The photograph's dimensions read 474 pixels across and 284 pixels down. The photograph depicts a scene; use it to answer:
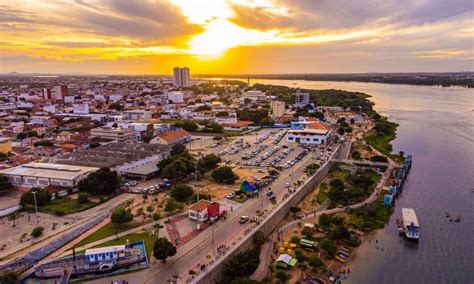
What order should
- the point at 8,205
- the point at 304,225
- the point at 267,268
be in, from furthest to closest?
the point at 8,205 < the point at 304,225 < the point at 267,268

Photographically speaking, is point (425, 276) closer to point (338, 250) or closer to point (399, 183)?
point (338, 250)

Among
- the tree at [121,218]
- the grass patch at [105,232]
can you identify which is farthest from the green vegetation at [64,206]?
the tree at [121,218]

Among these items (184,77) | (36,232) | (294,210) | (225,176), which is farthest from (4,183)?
(184,77)

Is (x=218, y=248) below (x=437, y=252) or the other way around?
the other way around

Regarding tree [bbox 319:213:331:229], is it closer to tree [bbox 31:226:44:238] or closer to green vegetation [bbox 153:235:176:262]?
green vegetation [bbox 153:235:176:262]

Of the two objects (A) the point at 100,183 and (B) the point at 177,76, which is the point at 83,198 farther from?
(B) the point at 177,76

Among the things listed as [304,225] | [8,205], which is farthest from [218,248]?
[8,205]

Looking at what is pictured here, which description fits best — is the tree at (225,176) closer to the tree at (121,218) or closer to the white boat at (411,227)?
the tree at (121,218)
